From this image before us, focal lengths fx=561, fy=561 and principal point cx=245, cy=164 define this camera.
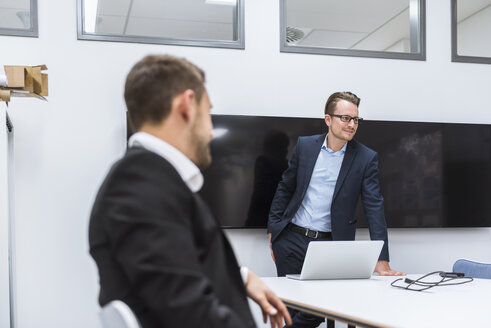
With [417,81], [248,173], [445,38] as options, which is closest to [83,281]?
[248,173]

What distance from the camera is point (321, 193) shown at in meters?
3.35

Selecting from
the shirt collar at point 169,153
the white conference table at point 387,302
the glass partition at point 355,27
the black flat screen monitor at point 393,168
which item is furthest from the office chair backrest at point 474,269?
the shirt collar at point 169,153

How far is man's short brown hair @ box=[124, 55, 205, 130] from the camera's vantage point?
1.11m

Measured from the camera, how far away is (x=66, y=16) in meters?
A: 3.76

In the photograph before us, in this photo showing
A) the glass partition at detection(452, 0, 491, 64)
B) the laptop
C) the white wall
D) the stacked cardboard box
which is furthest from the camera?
the glass partition at detection(452, 0, 491, 64)

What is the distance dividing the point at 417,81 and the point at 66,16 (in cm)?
263

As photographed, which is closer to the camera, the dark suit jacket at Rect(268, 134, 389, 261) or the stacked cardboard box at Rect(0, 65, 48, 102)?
the stacked cardboard box at Rect(0, 65, 48, 102)

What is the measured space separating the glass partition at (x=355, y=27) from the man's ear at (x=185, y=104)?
3.08 metres

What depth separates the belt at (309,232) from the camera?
3303mm

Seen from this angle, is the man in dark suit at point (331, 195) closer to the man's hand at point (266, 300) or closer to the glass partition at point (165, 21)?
the glass partition at point (165, 21)

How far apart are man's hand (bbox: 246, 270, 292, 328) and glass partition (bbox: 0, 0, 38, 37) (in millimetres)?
2863

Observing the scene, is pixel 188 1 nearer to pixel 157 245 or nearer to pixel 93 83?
pixel 93 83

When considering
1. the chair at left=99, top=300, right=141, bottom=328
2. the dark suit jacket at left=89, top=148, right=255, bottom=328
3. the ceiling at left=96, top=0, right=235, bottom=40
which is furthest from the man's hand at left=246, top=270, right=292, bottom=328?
the ceiling at left=96, top=0, right=235, bottom=40

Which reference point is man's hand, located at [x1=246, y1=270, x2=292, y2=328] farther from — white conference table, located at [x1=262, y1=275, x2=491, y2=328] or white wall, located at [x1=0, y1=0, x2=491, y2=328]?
white wall, located at [x1=0, y1=0, x2=491, y2=328]
